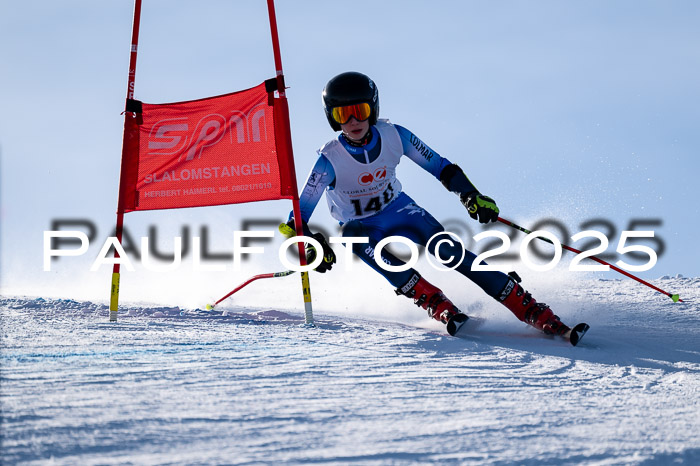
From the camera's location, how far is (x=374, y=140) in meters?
4.89

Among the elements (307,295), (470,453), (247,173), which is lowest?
(470,453)

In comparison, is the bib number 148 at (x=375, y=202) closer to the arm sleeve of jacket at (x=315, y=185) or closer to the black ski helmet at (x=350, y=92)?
the arm sleeve of jacket at (x=315, y=185)

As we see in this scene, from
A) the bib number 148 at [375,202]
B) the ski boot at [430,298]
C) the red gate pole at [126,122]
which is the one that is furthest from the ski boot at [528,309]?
the red gate pole at [126,122]

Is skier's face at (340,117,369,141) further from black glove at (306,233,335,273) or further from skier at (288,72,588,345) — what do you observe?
black glove at (306,233,335,273)

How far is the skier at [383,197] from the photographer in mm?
4656

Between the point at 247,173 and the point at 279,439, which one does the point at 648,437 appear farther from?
the point at 247,173

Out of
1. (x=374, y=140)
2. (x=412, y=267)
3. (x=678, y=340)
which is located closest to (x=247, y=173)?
(x=374, y=140)

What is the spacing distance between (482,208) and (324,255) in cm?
109

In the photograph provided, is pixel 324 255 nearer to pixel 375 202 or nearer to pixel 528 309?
pixel 375 202

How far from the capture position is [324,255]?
4.77 metres

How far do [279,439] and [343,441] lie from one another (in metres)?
0.19

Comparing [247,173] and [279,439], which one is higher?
[247,173]

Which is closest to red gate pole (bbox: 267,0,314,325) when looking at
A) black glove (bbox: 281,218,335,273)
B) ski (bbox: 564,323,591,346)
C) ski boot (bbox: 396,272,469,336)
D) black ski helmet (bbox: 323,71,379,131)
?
black glove (bbox: 281,218,335,273)

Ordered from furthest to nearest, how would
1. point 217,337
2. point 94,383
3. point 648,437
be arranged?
point 217,337
point 94,383
point 648,437
